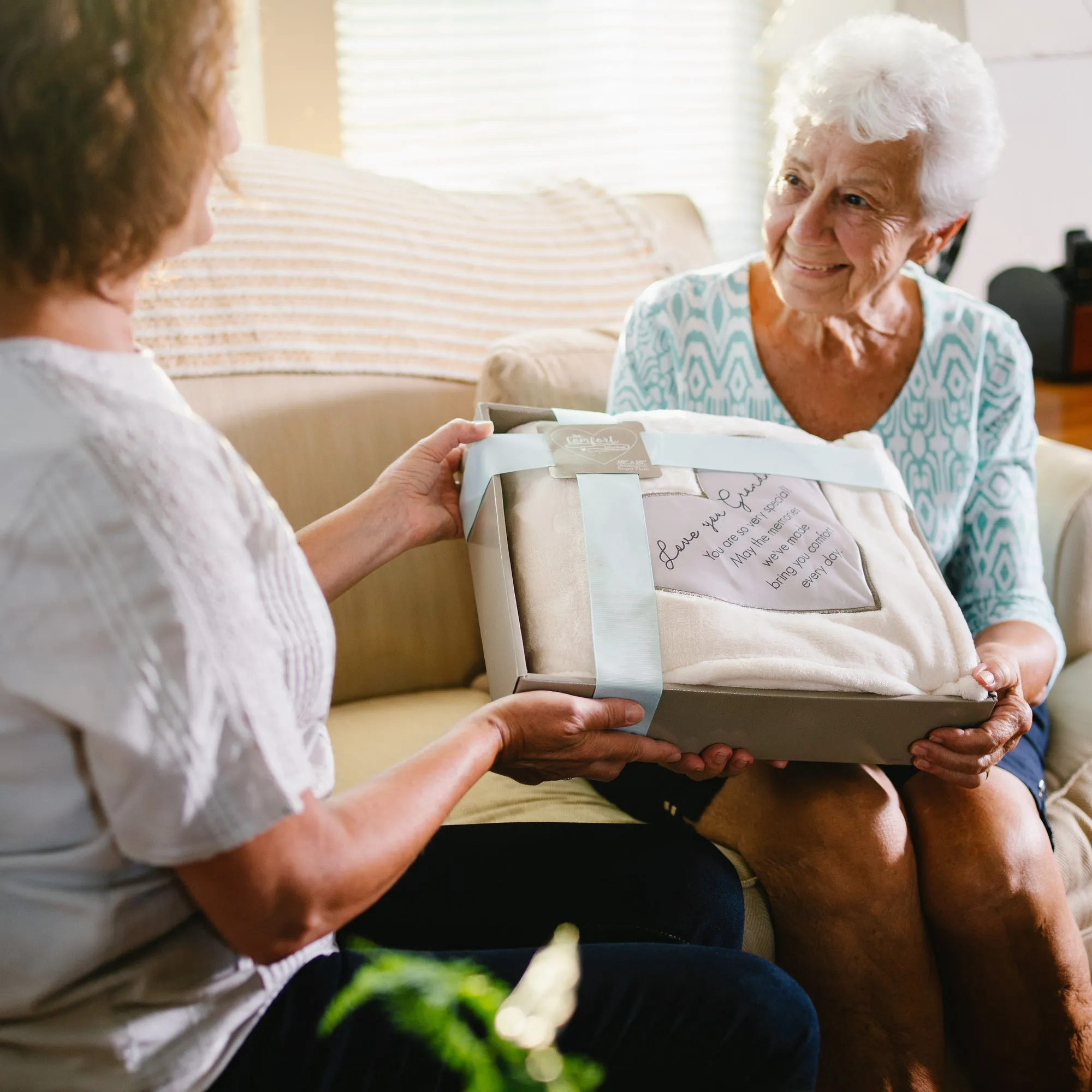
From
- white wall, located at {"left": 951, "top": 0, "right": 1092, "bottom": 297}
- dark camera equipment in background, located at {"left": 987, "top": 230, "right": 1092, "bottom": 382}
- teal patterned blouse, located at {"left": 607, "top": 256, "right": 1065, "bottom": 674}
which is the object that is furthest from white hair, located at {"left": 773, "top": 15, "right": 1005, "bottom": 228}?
white wall, located at {"left": 951, "top": 0, "right": 1092, "bottom": 297}

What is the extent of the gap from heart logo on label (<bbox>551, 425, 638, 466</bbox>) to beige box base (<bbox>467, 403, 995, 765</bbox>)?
8 centimetres

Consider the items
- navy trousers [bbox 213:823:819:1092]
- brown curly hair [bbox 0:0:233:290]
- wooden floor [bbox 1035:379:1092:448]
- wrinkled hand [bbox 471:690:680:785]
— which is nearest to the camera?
brown curly hair [bbox 0:0:233:290]

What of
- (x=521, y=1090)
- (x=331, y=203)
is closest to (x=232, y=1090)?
(x=521, y=1090)

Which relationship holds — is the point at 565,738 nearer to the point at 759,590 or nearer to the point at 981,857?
the point at 759,590

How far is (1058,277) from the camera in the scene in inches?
96.0

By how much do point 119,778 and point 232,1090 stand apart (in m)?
0.26

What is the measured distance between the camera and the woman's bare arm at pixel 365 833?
58 cm

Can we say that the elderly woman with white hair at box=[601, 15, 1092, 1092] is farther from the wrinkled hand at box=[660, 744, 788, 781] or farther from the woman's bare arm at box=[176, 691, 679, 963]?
the woman's bare arm at box=[176, 691, 679, 963]

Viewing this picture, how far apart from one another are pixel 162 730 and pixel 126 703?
0.02m

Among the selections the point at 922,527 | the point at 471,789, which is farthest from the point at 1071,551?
the point at 471,789

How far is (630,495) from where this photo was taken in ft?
3.15

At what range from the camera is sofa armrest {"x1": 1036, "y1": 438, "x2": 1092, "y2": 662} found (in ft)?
4.80

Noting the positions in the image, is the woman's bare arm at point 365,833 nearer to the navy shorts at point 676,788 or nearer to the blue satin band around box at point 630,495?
the blue satin band around box at point 630,495

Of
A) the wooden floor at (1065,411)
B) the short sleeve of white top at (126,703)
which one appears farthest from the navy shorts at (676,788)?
the wooden floor at (1065,411)
